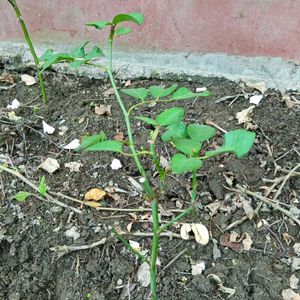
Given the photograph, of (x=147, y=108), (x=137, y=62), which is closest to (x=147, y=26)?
(x=137, y=62)

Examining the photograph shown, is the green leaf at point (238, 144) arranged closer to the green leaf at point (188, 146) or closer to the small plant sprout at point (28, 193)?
the green leaf at point (188, 146)

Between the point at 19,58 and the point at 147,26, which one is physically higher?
the point at 147,26

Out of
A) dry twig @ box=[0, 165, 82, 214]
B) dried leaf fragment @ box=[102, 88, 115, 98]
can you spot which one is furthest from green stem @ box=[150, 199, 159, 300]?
dried leaf fragment @ box=[102, 88, 115, 98]

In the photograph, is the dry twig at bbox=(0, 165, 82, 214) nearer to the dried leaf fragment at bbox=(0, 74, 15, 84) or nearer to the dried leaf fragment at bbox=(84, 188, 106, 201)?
the dried leaf fragment at bbox=(84, 188, 106, 201)

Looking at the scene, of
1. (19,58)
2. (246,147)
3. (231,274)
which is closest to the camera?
(246,147)

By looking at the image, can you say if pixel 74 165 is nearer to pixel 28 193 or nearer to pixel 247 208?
pixel 28 193

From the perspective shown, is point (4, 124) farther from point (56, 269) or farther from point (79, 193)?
point (56, 269)

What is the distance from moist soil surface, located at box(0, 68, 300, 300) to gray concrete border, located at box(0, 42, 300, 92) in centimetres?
8

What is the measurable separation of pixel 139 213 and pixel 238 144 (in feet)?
1.81

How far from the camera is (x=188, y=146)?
2.92 feet

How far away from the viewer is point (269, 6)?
163cm

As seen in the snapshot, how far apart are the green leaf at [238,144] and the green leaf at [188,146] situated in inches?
1.0

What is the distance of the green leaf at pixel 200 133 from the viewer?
3.06 feet

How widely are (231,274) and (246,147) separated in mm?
465
